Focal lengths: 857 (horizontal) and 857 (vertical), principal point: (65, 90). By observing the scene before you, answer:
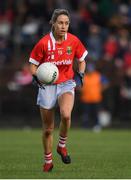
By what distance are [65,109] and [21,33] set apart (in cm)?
1566

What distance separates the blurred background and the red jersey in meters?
13.9

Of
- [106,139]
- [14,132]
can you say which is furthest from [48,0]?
[106,139]

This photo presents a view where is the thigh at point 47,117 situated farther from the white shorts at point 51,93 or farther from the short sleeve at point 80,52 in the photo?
the short sleeve at point 80,52

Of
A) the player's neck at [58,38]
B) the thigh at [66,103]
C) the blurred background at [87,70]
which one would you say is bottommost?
the blurred background at [87,70]

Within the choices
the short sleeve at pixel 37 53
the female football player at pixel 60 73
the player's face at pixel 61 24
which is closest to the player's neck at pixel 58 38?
the female football player at pixel 60 73

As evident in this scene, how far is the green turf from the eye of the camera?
40.4ft

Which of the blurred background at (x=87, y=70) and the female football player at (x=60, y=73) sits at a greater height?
the female football player at (x=60, y=73)

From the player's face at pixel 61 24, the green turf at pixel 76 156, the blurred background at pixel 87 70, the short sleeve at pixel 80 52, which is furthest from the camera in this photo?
the blurred background at pixel 87 70

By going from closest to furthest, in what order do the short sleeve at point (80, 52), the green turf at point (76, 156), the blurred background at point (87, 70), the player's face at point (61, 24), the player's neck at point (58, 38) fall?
1. the green turf at point (76, 156)
2. the player's face at point (61, 24)
3. the player's neck at point (58, 38)
4. the short sleeve at point (80, 52)
5. the blurred background at point (87, 70)

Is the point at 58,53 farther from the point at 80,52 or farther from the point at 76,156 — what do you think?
the point at 76,156

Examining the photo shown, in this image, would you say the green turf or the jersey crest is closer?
the green turf

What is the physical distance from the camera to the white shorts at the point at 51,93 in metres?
12.6

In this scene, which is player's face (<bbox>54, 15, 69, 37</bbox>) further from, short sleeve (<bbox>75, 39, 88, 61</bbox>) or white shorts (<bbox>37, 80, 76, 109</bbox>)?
Result: white shorts (<bbox>37, 80, 76, 109</bbox>)

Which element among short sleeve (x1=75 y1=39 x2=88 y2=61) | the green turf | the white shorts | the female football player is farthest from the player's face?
the green turf
